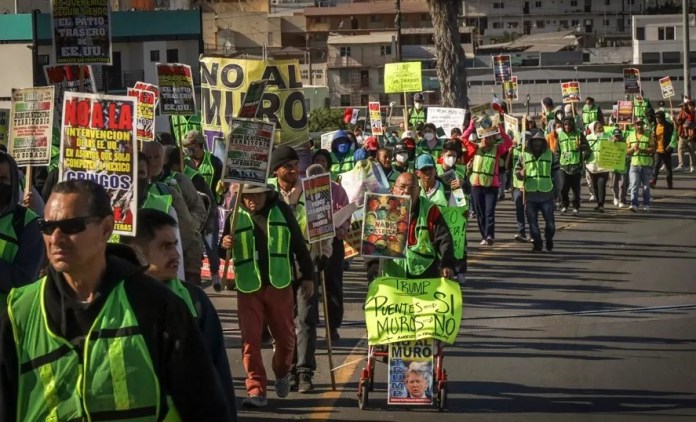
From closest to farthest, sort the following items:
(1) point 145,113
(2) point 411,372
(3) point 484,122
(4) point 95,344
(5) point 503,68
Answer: (4) point 95,344 → (2) point 411,372 → (1) point 145,113 → (3) point 484,122 → (5) point 503,68

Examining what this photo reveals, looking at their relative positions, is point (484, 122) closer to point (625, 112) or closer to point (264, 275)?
point (625, 112)

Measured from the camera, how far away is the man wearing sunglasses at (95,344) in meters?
4.63

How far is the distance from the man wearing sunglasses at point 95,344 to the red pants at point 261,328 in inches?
207

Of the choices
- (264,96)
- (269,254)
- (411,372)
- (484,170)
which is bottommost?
(411,372)

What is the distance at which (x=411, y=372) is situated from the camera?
10.1m

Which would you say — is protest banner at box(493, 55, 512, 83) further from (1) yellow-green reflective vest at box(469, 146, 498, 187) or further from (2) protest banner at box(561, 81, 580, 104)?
(1) yellow-green reflective vest at box(469, 146, 498, 187)

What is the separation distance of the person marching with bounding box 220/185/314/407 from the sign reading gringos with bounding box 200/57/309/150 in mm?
6077

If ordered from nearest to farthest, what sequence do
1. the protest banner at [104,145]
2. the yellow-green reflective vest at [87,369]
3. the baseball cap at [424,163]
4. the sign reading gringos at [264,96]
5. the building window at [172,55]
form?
the yellow-green reflective vest at [87,369], the protest banner at [104,145], the baseball cap at [424,163], the sign reading gringos at [264,96], the building window at [172,55]

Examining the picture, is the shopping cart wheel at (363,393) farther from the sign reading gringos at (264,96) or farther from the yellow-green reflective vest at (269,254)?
the sign reading gringos at (264,96)

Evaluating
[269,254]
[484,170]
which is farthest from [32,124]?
[484,170]

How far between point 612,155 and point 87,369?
22.7m

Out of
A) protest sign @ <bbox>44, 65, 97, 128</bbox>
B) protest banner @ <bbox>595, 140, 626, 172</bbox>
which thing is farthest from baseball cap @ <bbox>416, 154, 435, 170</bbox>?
protest banner @ <bbox>595, 140, 626, 172</bbox>

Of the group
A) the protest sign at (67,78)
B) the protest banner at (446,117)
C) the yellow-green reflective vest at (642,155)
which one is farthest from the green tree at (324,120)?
the protest sign at (67,78)

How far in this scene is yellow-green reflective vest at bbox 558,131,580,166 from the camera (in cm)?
2559
